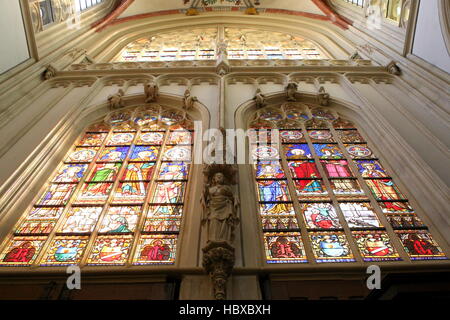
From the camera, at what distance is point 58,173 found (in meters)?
7.64

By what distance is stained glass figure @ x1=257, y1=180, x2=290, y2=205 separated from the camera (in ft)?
22.0

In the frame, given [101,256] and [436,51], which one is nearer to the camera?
[101,256]

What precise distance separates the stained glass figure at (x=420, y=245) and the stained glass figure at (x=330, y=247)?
2.88ft

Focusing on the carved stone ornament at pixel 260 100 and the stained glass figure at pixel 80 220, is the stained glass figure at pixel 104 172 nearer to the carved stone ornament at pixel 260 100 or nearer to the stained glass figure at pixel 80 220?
the stained glass figure at pixel 80 220

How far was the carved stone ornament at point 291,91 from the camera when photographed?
1038 cm

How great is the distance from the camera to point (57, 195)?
6.94 metres

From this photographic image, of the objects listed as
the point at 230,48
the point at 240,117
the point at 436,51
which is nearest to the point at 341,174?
the point at 240,117

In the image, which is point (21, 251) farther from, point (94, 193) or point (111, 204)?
point (94, 193)

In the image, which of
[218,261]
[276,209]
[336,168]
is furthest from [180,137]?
[218,261]

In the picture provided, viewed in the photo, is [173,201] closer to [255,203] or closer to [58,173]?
[255,203]

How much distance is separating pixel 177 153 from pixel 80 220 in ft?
8.77

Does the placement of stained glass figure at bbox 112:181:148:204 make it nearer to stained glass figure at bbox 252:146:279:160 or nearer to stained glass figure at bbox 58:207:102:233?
stained glass figure at bbox 58:207:102:233

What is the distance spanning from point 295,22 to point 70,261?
16.0 metres

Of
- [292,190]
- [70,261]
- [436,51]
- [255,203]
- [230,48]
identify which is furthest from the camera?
[230,48]
